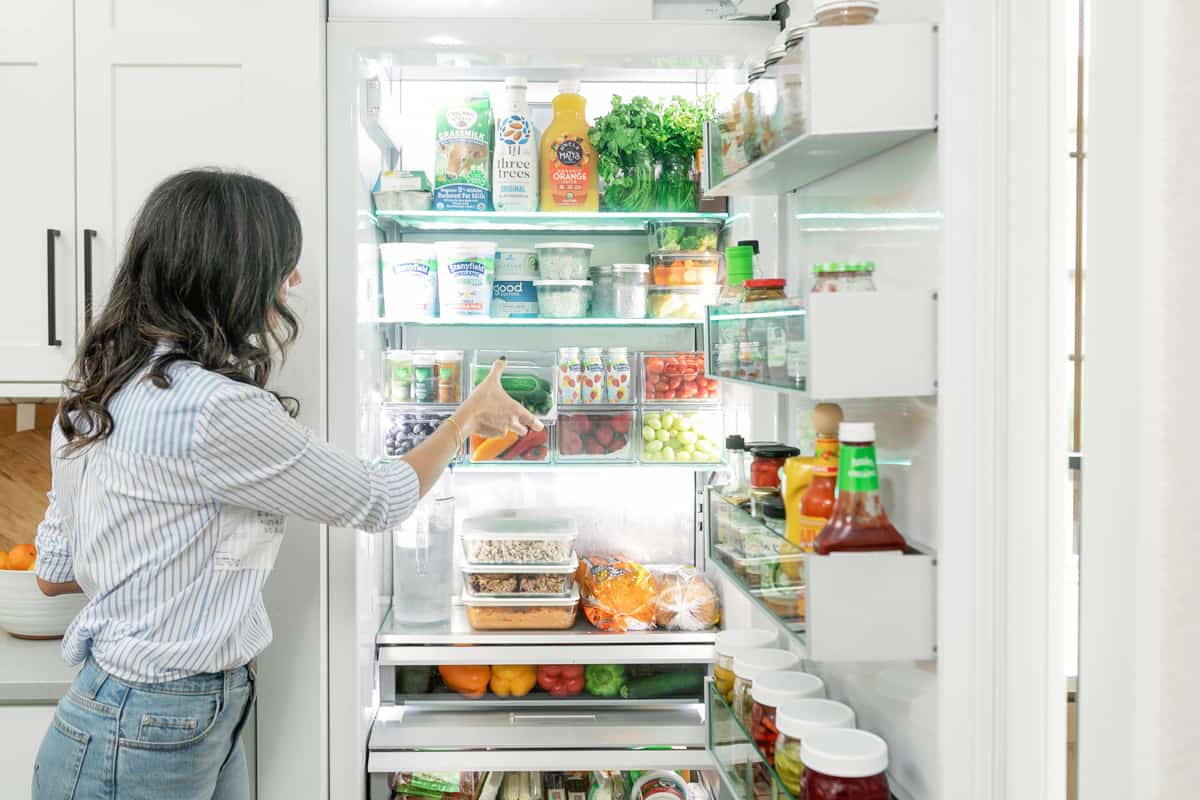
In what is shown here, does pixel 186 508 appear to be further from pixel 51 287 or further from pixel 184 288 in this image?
pixel 51 287

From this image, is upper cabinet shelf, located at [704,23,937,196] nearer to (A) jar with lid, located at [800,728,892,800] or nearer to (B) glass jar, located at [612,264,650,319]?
(A) jar with lid, located at [800,728,892,800]

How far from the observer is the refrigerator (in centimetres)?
133

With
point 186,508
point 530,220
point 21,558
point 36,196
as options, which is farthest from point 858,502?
point 21,558

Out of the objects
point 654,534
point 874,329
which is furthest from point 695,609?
point 874,329

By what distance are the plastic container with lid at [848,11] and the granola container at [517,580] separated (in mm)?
1398

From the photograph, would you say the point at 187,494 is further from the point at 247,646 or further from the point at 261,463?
the point at 247,646

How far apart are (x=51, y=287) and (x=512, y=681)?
128cm

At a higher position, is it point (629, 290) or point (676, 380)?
point (629, 290)

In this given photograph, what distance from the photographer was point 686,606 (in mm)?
2400

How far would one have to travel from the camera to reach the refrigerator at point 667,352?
1334 millimetres

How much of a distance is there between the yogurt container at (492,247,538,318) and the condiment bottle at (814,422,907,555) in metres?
1.27

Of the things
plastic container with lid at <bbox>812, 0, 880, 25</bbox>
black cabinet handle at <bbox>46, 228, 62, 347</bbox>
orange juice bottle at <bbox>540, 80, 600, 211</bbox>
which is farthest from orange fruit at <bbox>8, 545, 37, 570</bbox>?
plastic container with lid at <bbox>812, 0, 880, 25</bbox>

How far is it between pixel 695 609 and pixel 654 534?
1.16 feet

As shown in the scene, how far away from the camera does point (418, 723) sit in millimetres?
2295
